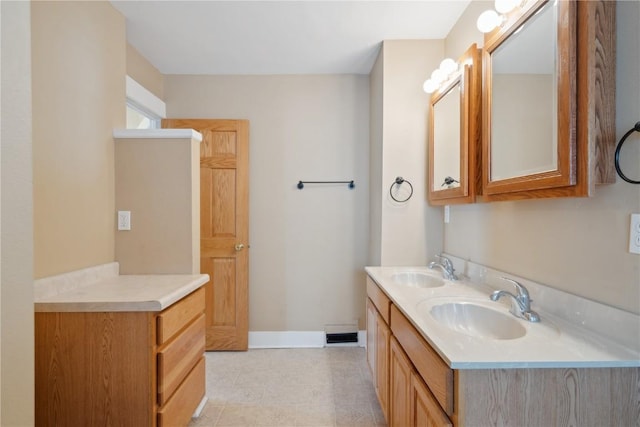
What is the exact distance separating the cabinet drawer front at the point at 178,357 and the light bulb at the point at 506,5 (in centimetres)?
210

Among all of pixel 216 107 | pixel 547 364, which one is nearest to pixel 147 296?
pixel 547 364

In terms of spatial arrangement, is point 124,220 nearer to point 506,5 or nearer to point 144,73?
point 144,73

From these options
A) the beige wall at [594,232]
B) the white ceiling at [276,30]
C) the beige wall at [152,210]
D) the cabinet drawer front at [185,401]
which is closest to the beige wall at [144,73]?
the white ceiling at [276,30]

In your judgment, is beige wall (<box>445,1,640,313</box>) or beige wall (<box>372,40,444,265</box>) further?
beige wall (<box>372,40,444,265</box>)

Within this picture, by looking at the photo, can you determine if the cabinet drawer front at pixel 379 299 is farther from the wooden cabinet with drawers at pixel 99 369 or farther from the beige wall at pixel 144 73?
the beige wall at pixel 144 73

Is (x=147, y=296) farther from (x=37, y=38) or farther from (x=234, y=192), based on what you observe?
(x=234, y=192)

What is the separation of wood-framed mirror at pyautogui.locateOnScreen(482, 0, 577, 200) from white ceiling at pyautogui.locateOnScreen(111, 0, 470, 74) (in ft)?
2.64

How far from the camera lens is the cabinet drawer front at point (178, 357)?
1.35 m

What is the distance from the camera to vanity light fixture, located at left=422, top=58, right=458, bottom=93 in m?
1.79

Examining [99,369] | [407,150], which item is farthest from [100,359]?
[407,150]

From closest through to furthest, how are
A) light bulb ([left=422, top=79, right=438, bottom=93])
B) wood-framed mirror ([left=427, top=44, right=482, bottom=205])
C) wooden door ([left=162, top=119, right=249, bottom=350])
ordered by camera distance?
wood-framed mirror ([left=427, top=44, right=482, bottom=205]) → light bulb ([left=422, top=79, right=438, bottom=93]) → wooden door ([left=162, top=119, right=249, bottom=350])

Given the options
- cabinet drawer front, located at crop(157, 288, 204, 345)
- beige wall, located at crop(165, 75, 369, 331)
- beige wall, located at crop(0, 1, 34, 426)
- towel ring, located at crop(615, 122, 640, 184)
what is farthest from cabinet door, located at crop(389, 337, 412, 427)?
beige wall, located at crop(165, 75, 369, 331)

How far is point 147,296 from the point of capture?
1377 mm

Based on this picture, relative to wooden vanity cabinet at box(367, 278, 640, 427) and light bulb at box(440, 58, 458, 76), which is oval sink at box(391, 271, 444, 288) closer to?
wooden vanity cabinet at box(367, 278, 640, 427)
